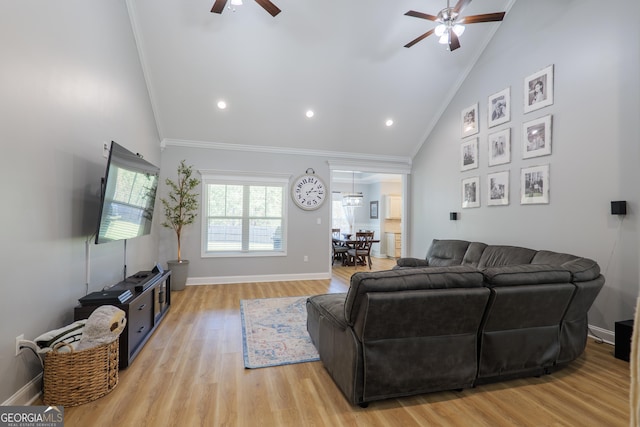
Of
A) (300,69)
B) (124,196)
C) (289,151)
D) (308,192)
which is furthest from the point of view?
(308,192)

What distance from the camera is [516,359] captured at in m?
2.29

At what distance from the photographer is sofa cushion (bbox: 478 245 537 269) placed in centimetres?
361

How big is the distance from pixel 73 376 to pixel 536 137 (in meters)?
5.17

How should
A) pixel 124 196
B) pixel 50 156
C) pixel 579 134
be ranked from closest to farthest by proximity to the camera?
pixel 50 156, pixel 124 196, pixel 579 134

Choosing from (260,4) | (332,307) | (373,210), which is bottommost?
(332,307)

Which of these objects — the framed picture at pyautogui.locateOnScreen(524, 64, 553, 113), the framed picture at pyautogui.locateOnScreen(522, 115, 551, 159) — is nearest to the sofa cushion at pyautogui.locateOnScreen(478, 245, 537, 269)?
the framed picture at pyautogui.locateOnScreen(522, 115, 551, 159)

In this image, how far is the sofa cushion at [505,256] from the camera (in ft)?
11.8

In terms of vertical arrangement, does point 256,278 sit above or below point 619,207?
below

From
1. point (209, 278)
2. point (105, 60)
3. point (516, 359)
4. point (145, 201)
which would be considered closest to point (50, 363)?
point (145, 201)

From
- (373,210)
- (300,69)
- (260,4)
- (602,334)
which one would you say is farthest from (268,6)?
(373,210)

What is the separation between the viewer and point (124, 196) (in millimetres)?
2965

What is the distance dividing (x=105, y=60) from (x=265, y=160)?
3038mm

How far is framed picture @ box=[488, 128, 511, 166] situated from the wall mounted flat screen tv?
15.2 ft

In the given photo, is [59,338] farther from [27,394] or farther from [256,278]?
[256,278]
